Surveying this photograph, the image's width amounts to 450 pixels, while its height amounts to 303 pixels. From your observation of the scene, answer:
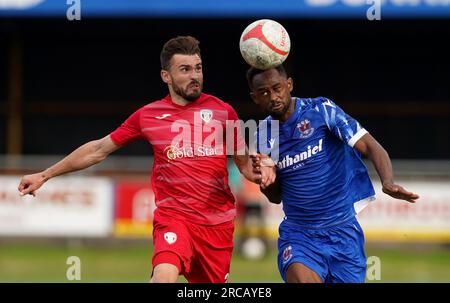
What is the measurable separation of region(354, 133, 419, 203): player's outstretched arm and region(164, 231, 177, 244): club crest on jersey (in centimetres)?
164

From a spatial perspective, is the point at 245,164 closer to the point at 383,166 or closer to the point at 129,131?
the point at 129,131

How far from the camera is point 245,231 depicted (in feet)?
59.4

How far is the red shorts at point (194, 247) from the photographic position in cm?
811

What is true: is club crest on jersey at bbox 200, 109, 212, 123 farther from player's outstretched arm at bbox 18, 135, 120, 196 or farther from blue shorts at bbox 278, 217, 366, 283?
blue shorts at bbox 278, 217, 366, 283

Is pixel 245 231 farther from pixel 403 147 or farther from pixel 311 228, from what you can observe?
pixel 311 228

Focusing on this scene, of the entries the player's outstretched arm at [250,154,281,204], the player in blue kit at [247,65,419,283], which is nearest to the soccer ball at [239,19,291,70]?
the player in blue kit at [247,65,419,283]

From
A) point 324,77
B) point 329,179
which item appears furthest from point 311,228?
point 324,77

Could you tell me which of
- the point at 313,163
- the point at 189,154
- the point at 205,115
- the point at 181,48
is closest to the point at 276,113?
the point at 313,163

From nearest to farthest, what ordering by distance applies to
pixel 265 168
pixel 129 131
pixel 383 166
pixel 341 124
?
pixel 383 166 → pixel 265 168 → pixel 341 124 → pixel 129 131

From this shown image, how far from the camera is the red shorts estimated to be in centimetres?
811

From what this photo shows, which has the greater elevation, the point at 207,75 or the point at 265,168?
the point at 207,75

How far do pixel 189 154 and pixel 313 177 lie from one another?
3.48 ft

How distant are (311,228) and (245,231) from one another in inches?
390

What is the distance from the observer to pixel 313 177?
27.0 ft
